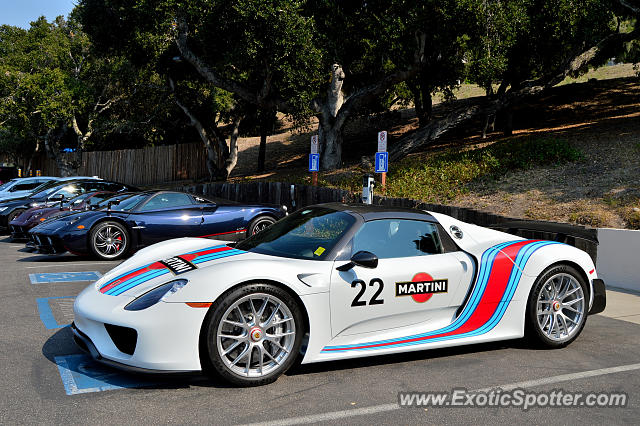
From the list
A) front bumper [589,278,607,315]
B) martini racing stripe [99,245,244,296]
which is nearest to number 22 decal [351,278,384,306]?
martini racing stripe [99,245,244,296]

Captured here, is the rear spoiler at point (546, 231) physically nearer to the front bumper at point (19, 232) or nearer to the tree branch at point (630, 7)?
the front bumper at point (19, 232)

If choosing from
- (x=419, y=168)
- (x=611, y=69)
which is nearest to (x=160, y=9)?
(x=419, y=168)

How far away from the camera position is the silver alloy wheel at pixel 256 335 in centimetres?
411

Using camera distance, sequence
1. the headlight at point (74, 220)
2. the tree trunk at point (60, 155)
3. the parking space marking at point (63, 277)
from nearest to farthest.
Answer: the parking space marking at point (63, 277), the headlight at point (74, 220), the tree trunk at point (60, 155)

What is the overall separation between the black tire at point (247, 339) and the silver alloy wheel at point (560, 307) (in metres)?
2.43

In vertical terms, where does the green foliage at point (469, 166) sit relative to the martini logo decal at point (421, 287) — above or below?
above

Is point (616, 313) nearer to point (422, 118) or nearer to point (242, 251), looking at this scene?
point (242, 251)

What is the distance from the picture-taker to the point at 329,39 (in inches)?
777

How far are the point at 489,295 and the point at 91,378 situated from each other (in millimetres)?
3380

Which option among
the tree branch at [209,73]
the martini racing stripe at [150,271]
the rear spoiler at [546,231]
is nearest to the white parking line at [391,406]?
the martini racing stripe at [150,271]

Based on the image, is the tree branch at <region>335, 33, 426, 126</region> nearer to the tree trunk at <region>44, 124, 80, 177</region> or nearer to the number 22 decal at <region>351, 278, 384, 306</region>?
the number 22 decal at <region>351, 278, 384, 306</region>

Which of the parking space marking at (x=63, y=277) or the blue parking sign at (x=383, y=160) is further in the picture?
the blue parking sign at (x=383, y=160)

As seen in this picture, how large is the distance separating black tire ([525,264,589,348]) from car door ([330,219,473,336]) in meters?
0.75

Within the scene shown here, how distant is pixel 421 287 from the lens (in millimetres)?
4789
